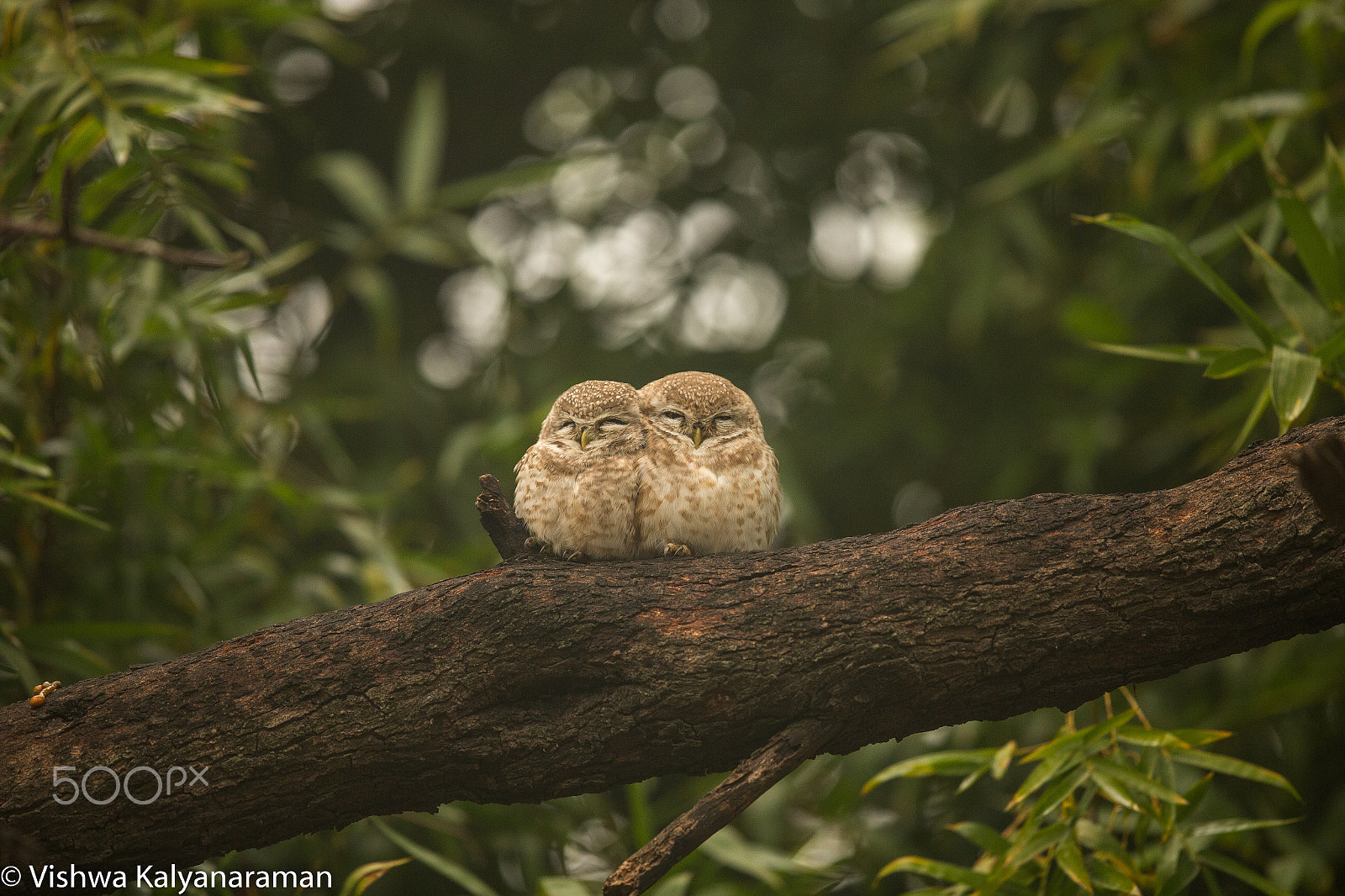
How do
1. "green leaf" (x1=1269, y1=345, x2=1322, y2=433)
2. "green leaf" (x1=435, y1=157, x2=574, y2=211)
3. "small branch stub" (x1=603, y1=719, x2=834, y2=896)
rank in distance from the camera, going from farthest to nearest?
"green leaf" (x1=435, y1=157, x2=574, y2=211) < "green leaf" (x1=1269, y1=345, x2=1322, y2=433) < "small branch stub" (x1=603, y1=719, x2=834, y2=896)

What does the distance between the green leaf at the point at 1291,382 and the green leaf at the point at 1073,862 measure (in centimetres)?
117

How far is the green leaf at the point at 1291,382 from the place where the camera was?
241 cm

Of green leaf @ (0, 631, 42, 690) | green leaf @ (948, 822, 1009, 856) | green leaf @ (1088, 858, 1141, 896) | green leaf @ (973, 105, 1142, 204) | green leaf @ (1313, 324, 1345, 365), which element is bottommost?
green leaf @ (1088, 858, 1141, 896)

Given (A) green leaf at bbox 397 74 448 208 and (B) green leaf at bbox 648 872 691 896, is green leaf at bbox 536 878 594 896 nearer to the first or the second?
(B) green leaf at bbox 648 872 691 896

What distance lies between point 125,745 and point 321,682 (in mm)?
442

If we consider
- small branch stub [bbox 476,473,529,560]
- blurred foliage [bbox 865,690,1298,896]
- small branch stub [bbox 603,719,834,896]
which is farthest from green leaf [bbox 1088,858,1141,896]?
small branch stub [bbox 476,473,529,560]

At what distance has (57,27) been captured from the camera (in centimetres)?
337

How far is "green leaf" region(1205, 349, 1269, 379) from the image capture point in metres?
2.53

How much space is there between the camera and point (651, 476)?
2.80 metres

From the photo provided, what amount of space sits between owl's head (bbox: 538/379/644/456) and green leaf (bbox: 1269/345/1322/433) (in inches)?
Result: 63.1

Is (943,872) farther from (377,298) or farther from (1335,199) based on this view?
(377,298)

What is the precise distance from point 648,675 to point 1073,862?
4.12 ft

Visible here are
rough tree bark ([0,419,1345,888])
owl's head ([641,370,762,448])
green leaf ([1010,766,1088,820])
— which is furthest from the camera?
owl's head ([641,370,762,448])

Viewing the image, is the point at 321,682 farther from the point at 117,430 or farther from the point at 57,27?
the point at 57,27
